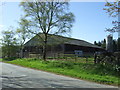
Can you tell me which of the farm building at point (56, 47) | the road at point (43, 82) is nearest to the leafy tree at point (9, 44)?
the farm building at point (56, 47)

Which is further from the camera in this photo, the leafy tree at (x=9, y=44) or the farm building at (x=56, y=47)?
the leafy tree at (x=9, y=44)

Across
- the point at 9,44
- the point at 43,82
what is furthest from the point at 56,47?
the point at 43,82

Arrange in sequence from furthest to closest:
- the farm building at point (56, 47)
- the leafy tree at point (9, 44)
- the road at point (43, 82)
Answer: the leafy tree at point (9, 44) < the farm building at point (56, 47) < the road at point (43, 82)

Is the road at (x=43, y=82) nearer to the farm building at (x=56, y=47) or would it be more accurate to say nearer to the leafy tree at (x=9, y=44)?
the farm building at (x=56, y=47)

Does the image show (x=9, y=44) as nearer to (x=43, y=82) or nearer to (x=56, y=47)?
(x=56, y=47)

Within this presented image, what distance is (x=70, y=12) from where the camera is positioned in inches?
1023

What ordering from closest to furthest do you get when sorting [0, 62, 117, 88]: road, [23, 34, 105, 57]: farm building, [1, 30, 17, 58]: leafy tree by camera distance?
[0, 62, 117, 88]: road → [23, 34, 105, 57]: farm building → [1, 30, 17, 58]: leafy tree

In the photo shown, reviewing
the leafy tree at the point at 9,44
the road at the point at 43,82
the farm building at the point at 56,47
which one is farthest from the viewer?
the leafy tree at the point at 9,44

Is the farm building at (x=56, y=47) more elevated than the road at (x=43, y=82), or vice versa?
the farm building at (x=56, y=47)

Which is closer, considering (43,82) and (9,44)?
(43,82)

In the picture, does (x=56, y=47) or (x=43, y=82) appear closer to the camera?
(x=43, y=82)

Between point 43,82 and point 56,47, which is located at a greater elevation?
point 56,47

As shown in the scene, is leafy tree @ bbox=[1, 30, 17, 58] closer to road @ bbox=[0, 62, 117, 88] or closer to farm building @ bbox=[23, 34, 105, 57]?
farm building @ bbox=[23, 34, 105, 57]

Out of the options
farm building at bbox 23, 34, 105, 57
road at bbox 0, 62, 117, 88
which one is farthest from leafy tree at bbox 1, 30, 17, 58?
road at bbox 0, 62, 117, 88
